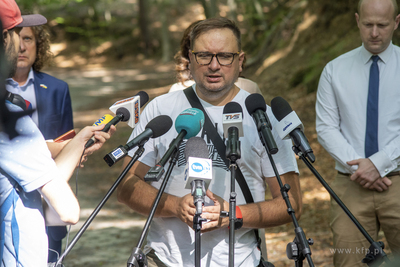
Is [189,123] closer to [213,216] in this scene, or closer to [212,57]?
[213,216]

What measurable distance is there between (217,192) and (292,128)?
0.78m

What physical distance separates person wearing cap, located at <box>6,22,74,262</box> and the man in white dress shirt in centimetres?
251

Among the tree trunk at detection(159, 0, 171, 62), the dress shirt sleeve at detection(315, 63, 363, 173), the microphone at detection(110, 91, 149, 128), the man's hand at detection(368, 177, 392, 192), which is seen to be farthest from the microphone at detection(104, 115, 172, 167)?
the tree trunk at detection(159, 0, 171, 62)

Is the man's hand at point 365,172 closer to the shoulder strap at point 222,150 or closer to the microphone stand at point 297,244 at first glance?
the shoulder strap at point 222,150

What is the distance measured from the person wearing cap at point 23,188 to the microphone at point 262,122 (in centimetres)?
108

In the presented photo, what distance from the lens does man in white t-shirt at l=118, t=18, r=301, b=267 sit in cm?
269

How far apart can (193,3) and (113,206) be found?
31.7m

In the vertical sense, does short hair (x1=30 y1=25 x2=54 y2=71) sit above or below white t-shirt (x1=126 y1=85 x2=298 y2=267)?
above

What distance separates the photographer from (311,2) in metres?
12.9

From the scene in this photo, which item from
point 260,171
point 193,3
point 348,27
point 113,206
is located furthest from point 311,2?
point 193,3

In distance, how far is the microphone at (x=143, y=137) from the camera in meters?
2.16

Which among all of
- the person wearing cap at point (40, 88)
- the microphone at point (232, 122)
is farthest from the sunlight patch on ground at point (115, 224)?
the microphone at point (232, 122)

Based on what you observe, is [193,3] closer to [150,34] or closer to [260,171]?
[150,34]

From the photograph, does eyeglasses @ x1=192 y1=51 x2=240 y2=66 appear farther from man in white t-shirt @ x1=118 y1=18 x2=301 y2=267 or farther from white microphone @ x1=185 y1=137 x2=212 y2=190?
white microphone @ x1=185 y1=137 x2=212 y2=190
